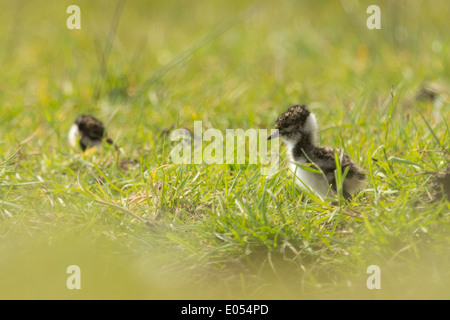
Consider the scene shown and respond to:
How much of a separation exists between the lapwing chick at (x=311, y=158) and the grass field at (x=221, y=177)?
97 mm

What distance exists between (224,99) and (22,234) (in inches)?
110

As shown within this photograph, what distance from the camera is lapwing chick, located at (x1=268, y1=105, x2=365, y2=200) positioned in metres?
4.49

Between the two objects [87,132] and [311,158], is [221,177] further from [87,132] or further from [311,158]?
[87,132]

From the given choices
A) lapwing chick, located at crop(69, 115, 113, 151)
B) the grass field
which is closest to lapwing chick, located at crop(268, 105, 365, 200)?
the grass field

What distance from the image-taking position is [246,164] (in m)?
4.90

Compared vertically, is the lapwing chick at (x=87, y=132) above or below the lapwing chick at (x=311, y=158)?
above

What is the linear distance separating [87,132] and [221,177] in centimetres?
189

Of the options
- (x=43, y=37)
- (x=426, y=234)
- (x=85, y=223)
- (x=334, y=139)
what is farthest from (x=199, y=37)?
(x=426, y=234)

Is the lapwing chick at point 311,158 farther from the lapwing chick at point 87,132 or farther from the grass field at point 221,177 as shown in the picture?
the lapwing chick at point 87,132

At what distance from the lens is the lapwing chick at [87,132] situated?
19.5 ft

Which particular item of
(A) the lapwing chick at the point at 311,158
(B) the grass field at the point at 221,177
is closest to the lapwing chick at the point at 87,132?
(B) the grass field at the point at 221,177

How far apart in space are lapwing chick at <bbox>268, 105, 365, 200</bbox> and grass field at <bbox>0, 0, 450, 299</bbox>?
10 centimetres

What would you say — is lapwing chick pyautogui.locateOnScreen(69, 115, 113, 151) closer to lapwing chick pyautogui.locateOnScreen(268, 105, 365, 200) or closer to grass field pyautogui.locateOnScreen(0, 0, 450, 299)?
grass field pyautogui.locateOnScreen(0, 0, 450, 299)

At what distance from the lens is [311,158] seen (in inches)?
183
